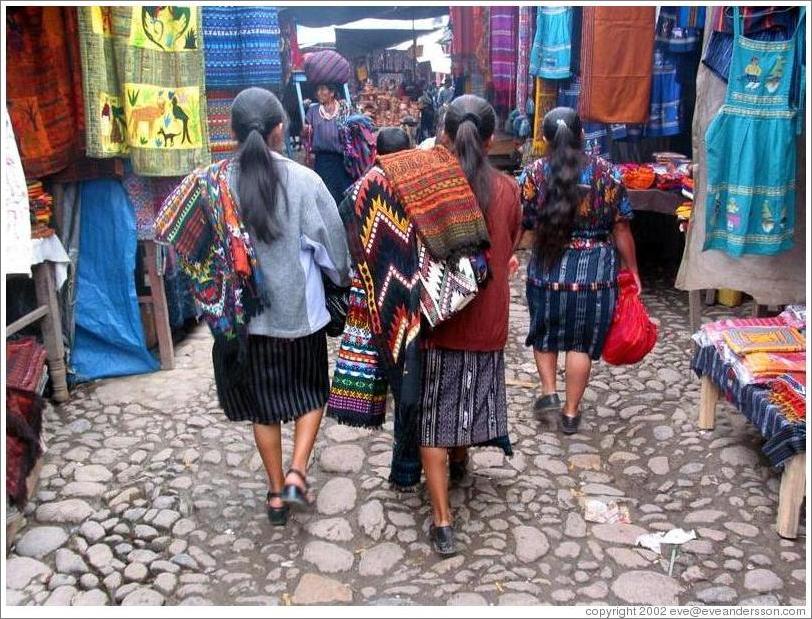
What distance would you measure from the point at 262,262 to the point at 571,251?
177cm

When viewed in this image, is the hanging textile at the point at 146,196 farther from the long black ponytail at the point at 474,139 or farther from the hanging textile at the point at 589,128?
the hanging textile at the point at 589,128

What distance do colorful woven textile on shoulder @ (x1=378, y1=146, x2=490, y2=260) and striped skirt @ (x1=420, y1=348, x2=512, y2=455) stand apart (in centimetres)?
51

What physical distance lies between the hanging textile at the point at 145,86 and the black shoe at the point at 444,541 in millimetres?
2780

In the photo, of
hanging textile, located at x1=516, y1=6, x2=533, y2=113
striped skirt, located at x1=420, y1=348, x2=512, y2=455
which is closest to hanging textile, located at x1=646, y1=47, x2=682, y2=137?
hanging textile, located at x1=516, y1=6, x2=533, y2=113

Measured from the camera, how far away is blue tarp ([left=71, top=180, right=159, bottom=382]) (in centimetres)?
517

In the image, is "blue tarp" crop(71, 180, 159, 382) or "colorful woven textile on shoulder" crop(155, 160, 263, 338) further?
"blue tarp" crop(71, 180, 159, 382)

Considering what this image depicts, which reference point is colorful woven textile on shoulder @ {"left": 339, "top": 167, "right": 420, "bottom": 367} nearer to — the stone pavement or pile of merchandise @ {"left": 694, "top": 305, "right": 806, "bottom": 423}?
the stone pavement

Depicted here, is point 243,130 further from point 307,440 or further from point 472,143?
point 307,440

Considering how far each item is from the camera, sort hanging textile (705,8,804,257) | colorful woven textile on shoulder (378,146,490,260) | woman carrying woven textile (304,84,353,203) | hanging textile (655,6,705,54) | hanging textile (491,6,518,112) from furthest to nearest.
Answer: hanging textile (491,6,518,112) → hanging textile (655,6,705,54) → woman carrying woven textile (304,84,353,203) → hanging textile (705,8,804,257) → colorful woven textile on shoulder (378,146,490,260)

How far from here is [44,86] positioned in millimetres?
4648

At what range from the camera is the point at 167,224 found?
3.30 metres

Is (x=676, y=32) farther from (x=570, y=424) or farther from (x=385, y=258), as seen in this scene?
(x=385, y=258)

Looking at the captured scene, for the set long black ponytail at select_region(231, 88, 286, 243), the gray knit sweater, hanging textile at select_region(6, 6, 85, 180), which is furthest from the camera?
hanging textile at select_region(6, 6, 85, 180)

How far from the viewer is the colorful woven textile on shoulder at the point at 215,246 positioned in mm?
3215
